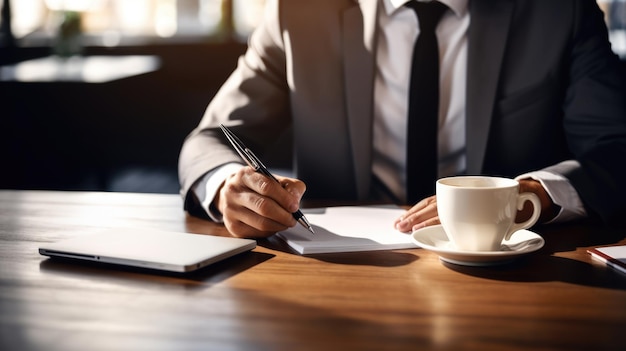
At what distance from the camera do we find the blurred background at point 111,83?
4.01 m

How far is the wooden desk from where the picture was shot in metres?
0.73

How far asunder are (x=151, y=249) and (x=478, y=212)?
467mm

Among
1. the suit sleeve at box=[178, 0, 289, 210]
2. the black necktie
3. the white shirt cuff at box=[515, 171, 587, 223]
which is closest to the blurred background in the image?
the suit sleeve at box=[178, 0, 289, 210]

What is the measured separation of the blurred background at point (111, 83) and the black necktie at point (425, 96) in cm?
236

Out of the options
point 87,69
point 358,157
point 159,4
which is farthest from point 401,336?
point 159,4

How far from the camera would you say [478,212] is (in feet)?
3.30

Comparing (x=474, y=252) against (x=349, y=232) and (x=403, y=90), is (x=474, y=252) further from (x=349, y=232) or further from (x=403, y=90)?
(x=403, y=90)

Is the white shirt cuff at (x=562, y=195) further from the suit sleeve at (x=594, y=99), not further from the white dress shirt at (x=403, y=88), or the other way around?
the white dress shirt at (x=403, y=88)

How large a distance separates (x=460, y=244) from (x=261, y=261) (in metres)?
0.29

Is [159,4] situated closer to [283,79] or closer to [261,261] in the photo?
[283,79]

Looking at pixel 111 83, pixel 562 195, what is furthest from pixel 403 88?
pixel 111 83

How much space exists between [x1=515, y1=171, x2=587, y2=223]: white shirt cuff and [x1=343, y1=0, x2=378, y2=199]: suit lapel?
1.80ft

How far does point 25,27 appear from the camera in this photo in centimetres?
650

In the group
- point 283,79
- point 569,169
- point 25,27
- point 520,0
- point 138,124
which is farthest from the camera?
point 25,27
